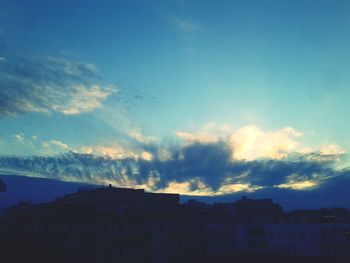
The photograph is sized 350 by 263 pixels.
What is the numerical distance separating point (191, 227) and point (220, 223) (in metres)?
11.5

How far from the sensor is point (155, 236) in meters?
58.6

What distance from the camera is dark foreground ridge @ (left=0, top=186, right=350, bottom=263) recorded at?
183 feet

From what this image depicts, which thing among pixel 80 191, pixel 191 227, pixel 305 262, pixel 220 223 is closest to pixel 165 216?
pixel 191 227

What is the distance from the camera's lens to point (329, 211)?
102m

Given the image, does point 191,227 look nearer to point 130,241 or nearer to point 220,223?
point 220,223

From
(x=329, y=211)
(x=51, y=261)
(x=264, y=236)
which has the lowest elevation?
(x=51, y=261)

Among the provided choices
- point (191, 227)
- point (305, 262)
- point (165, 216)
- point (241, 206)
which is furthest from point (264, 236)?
point (241, 206)

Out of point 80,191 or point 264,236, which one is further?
point 80,191

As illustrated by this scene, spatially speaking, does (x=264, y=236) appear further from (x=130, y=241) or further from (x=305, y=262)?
(x=130, y=241)

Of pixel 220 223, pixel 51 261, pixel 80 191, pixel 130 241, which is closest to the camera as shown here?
pixel 51 261

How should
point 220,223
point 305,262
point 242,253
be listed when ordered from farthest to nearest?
point 220,223 → point 242,253 → point 305,262

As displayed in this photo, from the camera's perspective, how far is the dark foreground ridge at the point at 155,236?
2195 inches

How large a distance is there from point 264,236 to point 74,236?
38.0m

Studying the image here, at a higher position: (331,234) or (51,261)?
(331,234)
